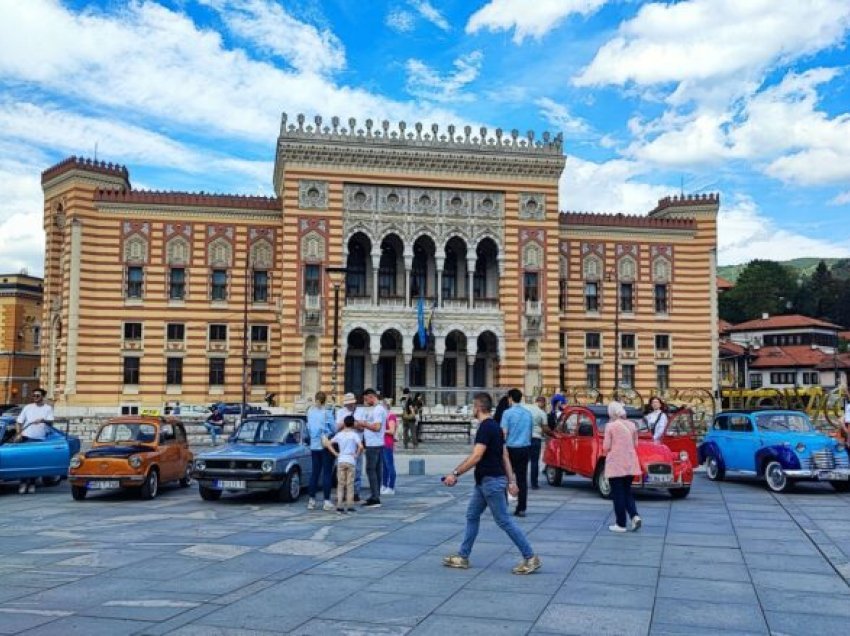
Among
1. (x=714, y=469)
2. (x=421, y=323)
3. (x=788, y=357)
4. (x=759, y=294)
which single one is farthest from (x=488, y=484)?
(x=759, y=294)

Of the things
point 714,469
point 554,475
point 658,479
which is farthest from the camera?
point 714,469

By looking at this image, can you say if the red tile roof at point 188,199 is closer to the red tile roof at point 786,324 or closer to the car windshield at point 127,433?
the car windshield at point 127,433

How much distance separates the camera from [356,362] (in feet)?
146

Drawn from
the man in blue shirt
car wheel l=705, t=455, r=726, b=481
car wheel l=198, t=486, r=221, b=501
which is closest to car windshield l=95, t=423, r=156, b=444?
car wheel l=198, t=486, r=221, b=501

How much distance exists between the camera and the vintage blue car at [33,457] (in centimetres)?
1694

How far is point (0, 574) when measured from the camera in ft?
30.5

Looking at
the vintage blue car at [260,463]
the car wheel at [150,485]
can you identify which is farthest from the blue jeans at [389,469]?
the car wheel at [150,485]

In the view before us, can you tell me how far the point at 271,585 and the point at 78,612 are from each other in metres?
1.91

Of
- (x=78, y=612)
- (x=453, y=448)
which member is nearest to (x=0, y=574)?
(x=78, y=612)

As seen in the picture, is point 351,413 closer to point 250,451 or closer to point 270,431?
point 250,451

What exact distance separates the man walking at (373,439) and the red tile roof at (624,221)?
33391mm

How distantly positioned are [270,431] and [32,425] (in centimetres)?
518

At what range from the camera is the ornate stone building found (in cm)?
4225

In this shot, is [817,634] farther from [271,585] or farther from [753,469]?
[753,469]
